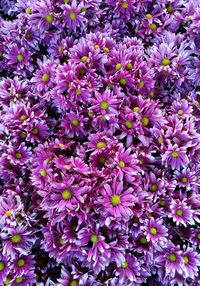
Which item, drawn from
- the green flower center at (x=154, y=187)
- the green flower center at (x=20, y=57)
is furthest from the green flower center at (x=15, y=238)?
the green flower center at (x=20, y=57)


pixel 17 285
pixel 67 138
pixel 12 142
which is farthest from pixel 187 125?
pixel 17 285

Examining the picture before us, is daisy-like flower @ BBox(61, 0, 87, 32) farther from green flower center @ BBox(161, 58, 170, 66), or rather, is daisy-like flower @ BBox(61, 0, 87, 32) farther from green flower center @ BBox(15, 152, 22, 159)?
green flower center @ BBox(15, 152, 22, 159)

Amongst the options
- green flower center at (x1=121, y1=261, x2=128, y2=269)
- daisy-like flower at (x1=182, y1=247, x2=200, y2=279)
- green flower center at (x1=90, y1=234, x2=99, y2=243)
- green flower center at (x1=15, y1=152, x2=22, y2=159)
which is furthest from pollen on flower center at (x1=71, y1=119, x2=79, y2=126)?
daisy-like flower at (x1=182, y1=247, x2=200, y2=279)

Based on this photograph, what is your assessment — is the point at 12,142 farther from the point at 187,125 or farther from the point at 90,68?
the point at 187,125

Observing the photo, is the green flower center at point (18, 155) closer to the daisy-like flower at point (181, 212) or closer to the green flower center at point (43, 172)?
the green flower center at point (43, 172)

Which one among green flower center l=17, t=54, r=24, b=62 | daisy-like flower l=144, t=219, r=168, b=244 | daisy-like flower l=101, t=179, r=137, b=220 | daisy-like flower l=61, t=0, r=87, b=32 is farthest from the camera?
green flower center l=17, t=54, r=24, b=62

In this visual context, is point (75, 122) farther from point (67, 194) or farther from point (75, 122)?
point (67, 194)

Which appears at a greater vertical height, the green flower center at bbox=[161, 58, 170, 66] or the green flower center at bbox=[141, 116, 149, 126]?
the green flower center at bbox=[161, 58, 170, 66]
